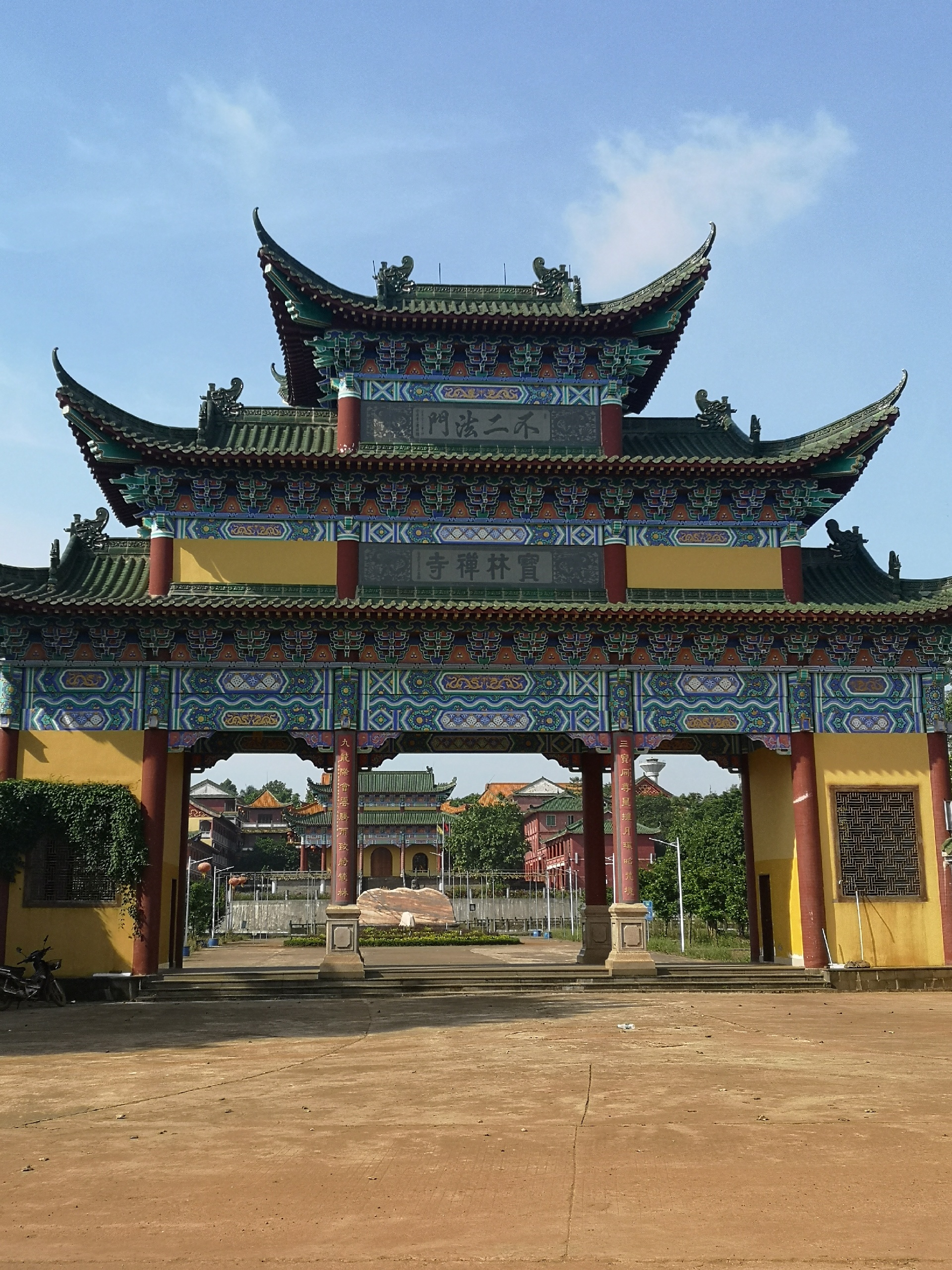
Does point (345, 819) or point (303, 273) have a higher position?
point (303, 273)

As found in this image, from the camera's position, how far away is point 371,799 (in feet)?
262

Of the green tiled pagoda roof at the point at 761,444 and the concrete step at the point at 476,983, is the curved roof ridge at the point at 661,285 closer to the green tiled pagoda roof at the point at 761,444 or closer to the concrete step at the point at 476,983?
the green tiled pagoda roof at the point at 761,444

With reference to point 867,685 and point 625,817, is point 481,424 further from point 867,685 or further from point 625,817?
point 867,685

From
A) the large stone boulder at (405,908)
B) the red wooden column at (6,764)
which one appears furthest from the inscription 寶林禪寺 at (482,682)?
the large stone boulder at (405,908)

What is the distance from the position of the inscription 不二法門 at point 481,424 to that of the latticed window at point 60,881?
10785 mm

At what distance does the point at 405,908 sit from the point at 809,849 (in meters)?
36.9

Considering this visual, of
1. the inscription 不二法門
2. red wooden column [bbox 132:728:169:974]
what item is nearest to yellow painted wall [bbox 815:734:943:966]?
the inscription 不二法門

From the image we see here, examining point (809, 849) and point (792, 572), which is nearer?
point (809, 849)

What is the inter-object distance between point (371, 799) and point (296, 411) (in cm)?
5788

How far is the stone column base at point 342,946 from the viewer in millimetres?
20906

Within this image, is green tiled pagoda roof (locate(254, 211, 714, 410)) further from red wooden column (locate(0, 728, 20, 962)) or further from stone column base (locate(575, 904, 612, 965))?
stone column base (locate(575, 904, 612, 965))

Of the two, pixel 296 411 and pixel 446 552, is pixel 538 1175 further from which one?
pixel 296 411

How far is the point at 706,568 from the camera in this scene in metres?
23.2

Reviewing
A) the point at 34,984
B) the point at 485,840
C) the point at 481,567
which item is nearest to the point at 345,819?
the point at 481,567
